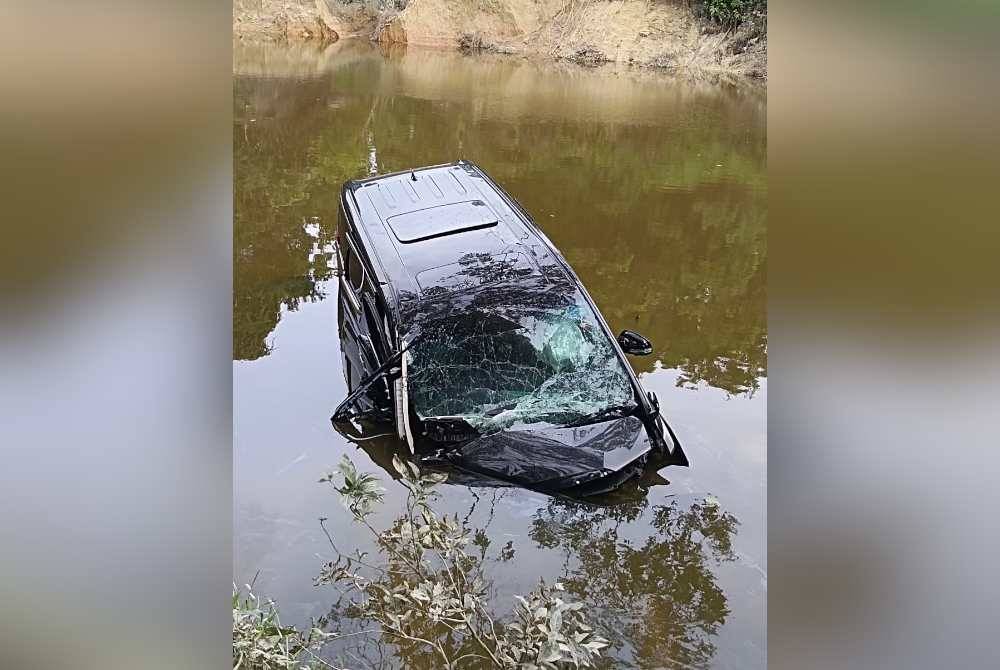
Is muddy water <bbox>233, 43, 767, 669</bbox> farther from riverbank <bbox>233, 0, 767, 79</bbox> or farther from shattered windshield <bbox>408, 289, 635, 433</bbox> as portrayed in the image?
riverbank <bbox>233, 0, 767, 79</bbox>

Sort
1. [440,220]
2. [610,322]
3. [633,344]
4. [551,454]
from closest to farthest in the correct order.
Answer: [551,454], [633,344], [440,220], [610,322]

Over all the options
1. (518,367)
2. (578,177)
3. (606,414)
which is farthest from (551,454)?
(578,177)

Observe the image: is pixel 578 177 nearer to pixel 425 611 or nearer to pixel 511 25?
pixel 425 611

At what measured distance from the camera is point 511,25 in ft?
80.1

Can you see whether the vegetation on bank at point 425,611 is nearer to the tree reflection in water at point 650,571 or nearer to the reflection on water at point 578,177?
the tree reflection in water at point 650,571

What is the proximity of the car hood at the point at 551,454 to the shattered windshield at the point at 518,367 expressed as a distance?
8cm

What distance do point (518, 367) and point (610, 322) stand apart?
2.30m

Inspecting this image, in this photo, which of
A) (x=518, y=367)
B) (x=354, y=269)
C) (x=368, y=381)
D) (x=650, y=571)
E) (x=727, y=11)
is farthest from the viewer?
(x=727, y=11)

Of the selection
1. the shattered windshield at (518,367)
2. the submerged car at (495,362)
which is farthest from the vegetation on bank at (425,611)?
the shattered windshield at (518,367)

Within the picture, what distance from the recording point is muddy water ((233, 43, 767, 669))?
370 cm
